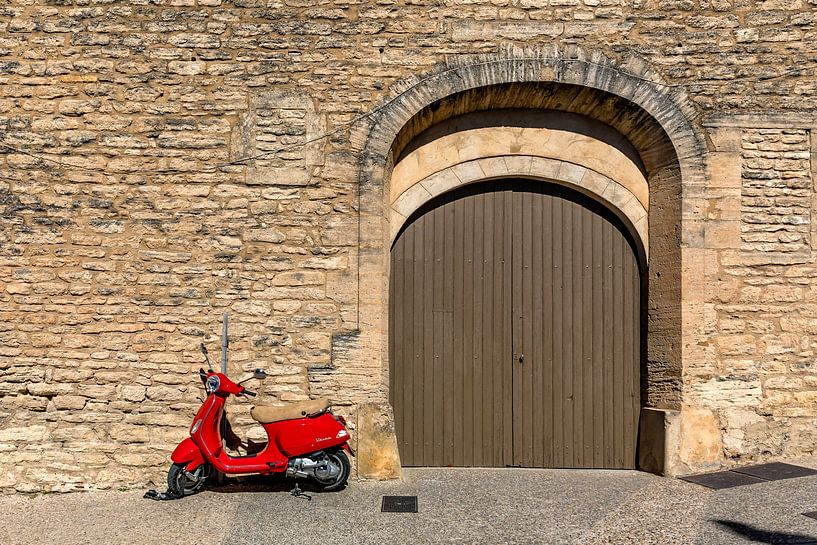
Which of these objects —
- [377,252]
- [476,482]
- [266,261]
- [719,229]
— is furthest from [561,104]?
[476,482]

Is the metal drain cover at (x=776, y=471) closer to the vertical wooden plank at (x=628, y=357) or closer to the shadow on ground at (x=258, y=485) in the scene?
the vertical wooden plank at (x=628, y=357)

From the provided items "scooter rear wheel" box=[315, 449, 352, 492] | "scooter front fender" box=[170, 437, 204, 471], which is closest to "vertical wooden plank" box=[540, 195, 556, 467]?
"scooter rear wheel" box=[315, 449, 352, 492]

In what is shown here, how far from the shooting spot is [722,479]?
5066 millimetres

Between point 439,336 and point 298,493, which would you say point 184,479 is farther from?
point 439,336

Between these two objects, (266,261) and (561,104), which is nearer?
(266,261)

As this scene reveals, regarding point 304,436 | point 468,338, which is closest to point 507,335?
point 468,338

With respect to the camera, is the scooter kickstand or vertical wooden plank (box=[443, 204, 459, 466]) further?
vertical wooden plank (box=[443, 204, 459, 466])

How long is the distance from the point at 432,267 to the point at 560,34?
2.17 metres

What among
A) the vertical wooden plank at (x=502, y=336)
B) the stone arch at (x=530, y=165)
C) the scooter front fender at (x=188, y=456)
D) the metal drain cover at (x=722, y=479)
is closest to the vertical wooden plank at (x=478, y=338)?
the vertical wooden plank at (x=502, y=336)

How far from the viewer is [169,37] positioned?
17.7 feet

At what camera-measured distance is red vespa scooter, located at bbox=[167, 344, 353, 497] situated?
480 centimetres

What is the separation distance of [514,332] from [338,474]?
6.53 feet

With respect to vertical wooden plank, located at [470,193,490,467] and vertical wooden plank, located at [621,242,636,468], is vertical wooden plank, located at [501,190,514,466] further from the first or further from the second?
vertical wooden plank, located at [621,242,636,468]

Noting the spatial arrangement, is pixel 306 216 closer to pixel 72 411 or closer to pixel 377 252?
pixel 377 252
